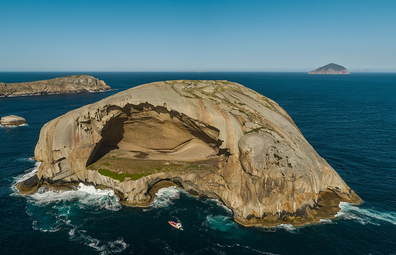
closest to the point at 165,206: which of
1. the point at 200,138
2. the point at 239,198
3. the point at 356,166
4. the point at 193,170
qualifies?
the point at 193,170

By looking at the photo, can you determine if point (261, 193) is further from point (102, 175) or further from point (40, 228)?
point (40, 228)

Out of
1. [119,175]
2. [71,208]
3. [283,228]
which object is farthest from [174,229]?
[71,208]

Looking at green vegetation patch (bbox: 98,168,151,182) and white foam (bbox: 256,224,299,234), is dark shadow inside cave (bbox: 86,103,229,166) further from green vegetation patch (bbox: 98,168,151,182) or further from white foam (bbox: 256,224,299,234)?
white foam (bbox: 256,224,299,234)

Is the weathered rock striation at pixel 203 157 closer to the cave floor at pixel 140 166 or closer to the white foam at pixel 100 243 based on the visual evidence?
the cave floor at pixel 140 166

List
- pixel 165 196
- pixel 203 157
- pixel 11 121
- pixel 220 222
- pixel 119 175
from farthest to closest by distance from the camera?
pixel 11 121
pixel 203 157
pixel 119 175
pixel 165 196
pixel 220 222

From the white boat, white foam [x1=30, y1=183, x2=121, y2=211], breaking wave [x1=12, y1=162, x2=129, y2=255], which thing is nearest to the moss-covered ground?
white foam [x1=30, y1=183, x2=121, y2=211]

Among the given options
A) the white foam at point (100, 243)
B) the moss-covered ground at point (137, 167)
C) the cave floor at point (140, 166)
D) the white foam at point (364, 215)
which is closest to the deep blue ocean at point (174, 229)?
the white foam at point (364, 215)

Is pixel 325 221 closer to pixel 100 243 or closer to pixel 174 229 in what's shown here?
pixel 174 229
